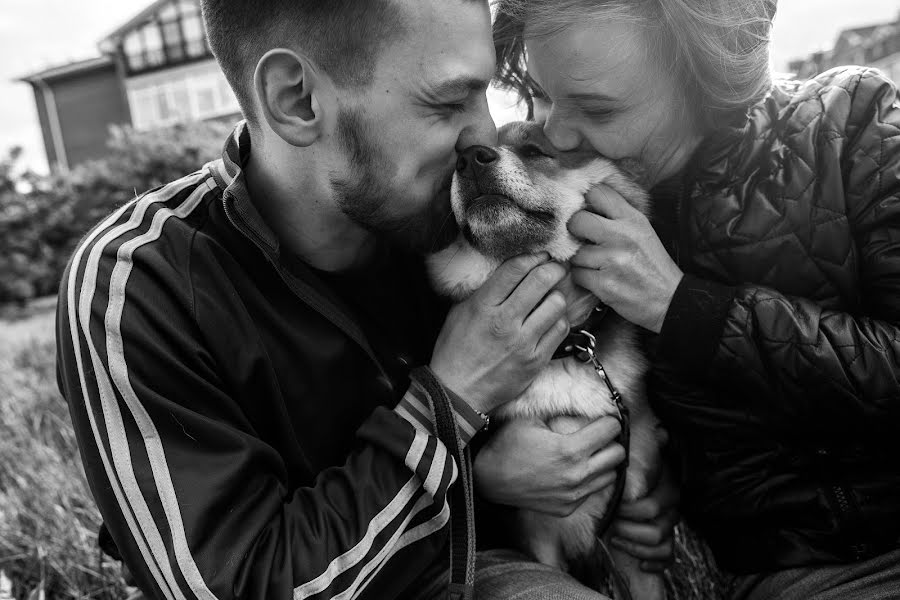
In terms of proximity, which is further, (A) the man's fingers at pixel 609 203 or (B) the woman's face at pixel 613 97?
(A) the man's fingers at pixel 609 203

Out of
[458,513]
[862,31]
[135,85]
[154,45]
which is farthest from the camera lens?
[135,85]

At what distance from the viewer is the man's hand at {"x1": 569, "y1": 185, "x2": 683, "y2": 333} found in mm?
1740

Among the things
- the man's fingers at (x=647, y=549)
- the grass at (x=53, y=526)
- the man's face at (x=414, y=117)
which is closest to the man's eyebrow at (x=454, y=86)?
the man's face at (x=414, y=117)

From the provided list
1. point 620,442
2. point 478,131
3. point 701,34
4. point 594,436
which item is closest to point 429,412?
point 594,436

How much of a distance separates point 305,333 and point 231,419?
0.26m

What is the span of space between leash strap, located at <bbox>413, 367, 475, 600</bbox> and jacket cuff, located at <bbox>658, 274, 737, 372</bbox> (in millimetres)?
534

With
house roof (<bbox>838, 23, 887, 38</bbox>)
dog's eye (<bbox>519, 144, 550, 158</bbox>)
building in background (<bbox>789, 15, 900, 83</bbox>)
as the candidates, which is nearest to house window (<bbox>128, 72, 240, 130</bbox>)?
building in background (<bbox>789, 15, 900, 83</bbox>)

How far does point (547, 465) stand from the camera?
1.82 m

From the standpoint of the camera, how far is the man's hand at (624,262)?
5.71 feet

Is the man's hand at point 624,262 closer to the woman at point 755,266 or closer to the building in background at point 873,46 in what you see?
the woman at point 755,266

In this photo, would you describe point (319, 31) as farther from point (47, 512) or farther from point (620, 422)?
point (47, 512)

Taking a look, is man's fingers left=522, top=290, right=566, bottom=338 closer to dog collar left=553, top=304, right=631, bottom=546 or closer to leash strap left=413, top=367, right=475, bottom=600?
dog collar left=553, top=304, right=631, bottom=546

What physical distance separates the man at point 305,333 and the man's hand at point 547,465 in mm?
16

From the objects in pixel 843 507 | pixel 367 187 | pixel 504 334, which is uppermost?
pixel 367 187
